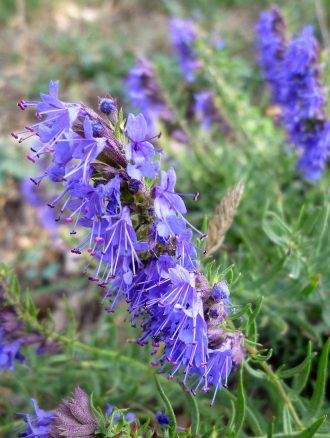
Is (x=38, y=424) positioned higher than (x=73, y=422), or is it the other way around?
(x=73, y=422)

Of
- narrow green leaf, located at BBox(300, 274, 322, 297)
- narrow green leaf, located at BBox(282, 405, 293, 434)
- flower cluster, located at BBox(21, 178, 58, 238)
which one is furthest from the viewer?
flower cluster, located at BBox(21, 178, 58, 238)

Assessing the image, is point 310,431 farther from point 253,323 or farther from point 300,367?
point 253,323

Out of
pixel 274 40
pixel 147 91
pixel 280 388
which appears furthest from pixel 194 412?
pixel 147 91

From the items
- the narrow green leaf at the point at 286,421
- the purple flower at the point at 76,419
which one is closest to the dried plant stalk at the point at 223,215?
the narrow green leaf at the point at 286,421

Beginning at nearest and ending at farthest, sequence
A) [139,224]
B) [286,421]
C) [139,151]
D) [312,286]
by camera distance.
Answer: [139,151] → [139,224] → [286,421] → [312,286]

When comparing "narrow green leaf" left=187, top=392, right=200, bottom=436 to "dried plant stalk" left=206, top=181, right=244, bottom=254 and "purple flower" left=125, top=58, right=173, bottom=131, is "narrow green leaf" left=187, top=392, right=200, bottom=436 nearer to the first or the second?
"dried plant stalk" left=206, top=181, right=244, bottom=254

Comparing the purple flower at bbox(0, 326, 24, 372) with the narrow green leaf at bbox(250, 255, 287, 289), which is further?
the narrow green leaf at bbox(250, 255, 287, 289)

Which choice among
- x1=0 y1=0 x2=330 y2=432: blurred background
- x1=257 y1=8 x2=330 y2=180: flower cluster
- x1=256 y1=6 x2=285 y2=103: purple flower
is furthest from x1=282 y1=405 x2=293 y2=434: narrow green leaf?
x1=256 y1=6 x2=285 y2=103: purple flower
